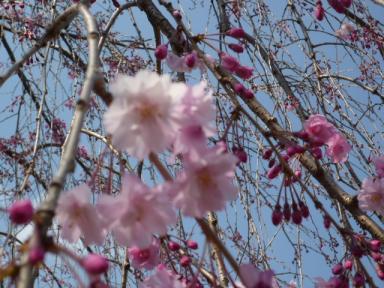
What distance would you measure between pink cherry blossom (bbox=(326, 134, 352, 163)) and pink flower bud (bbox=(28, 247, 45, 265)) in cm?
143

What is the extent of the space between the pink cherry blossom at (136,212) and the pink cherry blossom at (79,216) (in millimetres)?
42

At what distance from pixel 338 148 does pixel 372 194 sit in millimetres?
246

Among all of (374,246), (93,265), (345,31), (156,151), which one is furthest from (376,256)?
(345,31)

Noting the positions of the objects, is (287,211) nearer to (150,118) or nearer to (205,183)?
(205,183)

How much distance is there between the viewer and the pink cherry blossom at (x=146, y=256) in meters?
1.54

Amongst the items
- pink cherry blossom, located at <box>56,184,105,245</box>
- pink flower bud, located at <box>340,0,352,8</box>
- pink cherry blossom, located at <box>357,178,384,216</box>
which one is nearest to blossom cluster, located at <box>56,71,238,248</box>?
pink cherry blossom, located at <box>56,184,105,245</box>

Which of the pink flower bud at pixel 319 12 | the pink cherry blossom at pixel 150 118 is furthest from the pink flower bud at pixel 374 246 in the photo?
the pink flower bud at pixel 319 12

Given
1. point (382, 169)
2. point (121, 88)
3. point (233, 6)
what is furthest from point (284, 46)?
point (121, 88)

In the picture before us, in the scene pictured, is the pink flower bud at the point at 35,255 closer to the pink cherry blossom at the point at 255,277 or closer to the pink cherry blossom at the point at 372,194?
the pink cherry blossom at the point at 255,277

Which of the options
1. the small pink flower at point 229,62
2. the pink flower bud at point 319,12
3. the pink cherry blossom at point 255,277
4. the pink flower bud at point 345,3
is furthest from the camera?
the pink flower bud at point 319,12

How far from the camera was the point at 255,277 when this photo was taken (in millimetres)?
926

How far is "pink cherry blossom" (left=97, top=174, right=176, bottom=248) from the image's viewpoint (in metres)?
1.05

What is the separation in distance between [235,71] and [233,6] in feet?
4.98

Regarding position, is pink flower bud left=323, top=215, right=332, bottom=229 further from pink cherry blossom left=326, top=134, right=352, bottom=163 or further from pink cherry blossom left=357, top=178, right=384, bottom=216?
pink cherry blossom left=326, top=134, right=352, bottom=163
